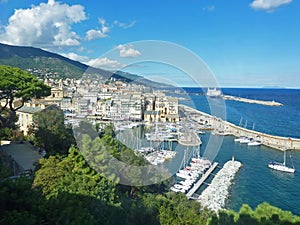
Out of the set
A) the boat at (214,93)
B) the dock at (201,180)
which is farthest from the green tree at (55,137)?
the dock at (201,180)

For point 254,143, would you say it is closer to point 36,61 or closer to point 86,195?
point 86,195

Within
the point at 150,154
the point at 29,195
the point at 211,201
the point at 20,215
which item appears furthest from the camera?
the point at 150,154

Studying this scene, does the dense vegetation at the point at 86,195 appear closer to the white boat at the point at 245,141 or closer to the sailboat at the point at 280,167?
the sailboat at the point at 280,167

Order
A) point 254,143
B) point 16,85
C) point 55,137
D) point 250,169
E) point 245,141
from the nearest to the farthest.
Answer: point 55,137, point 16,85, point 250,169, point 254,143, point 245,141

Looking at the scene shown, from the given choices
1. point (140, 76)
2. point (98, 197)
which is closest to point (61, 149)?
point (98, 197)

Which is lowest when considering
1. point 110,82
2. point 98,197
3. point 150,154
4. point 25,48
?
point 150,154

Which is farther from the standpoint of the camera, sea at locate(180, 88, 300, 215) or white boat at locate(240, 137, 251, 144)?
white boat at locate(240, 137, 251, 144)

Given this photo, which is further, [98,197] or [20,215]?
[98,197]

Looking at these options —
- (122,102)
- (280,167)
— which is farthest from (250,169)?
(122,102)

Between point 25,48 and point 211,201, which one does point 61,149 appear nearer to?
point 211,201

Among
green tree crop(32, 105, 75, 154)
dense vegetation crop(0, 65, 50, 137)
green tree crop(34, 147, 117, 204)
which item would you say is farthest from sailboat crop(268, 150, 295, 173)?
dense vegetation crop(0, 65, 50, 137)

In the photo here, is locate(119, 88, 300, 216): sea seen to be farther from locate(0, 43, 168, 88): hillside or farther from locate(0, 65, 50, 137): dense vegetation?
locate(0, 43, 168, 88): hillside
